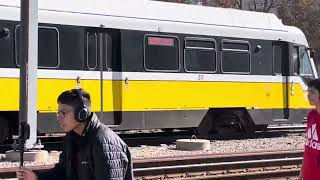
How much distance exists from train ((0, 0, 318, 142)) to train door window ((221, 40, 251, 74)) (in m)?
0.03

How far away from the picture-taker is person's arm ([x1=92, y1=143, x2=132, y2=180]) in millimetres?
3441

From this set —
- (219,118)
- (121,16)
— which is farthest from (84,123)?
(219,118)

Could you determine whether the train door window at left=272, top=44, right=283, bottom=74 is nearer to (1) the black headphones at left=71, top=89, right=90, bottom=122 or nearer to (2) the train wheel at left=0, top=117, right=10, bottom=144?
(2) the train wheel at left=0, top=117, right=10, bottom=144

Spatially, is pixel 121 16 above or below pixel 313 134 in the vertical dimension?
above

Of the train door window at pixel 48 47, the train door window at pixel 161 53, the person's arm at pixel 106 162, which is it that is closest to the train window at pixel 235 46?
the train door window at pixel 161 53

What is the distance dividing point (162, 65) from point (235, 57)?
2566 mm

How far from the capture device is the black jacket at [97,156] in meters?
3.46

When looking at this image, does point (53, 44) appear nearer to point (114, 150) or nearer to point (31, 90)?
point (31, 90)

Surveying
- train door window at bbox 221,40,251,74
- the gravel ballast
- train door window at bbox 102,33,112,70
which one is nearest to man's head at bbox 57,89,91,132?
the gravel ballast

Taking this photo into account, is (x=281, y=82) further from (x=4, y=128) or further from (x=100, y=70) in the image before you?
(x=4, y=128)

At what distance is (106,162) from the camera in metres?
3.46

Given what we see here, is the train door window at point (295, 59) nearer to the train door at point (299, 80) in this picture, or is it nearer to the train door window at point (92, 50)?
the train door at point (299, 80)

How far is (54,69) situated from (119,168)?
400 inches

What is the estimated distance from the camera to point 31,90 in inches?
467
